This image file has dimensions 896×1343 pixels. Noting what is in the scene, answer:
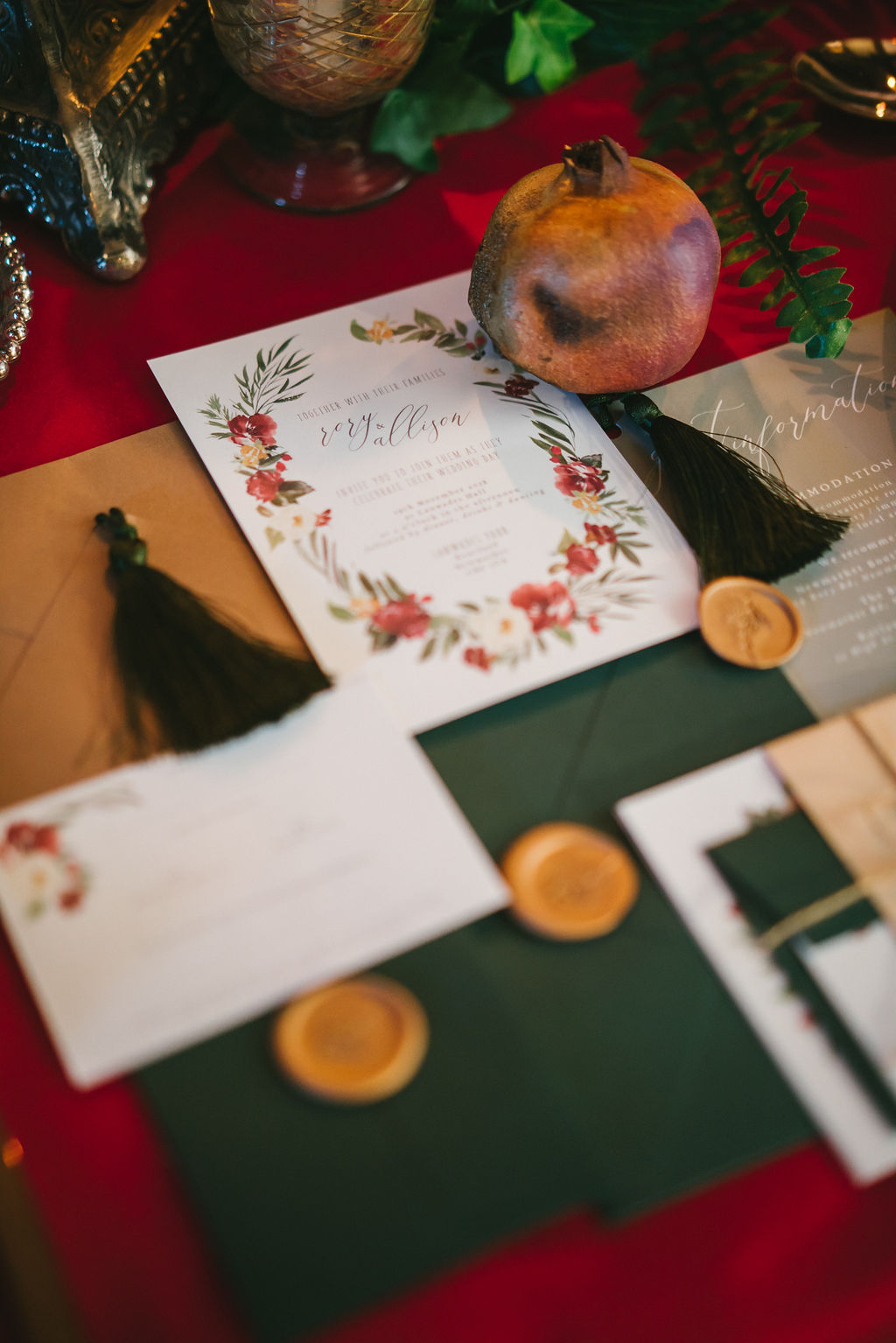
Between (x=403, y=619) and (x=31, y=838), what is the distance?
0.82 ft

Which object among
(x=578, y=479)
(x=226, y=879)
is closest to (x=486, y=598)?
(x=578, y=479)

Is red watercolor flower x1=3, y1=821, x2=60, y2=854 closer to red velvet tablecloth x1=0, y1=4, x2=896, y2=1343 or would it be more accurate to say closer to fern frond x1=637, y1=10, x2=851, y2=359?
red velvet tablecloth x1=0, y1=4, x2=896, y2=1343

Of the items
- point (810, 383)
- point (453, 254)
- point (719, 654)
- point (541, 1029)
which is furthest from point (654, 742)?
point (453, 254)

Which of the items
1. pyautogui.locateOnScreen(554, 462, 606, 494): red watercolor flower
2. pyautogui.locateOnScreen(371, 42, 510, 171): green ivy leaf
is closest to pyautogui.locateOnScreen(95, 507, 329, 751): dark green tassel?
pyautogui.locateOnScreen(554, 462, 606, 494): red watercolor flower

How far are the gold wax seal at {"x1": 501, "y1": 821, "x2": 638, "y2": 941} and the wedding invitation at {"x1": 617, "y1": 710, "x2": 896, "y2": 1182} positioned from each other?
0.02 meters

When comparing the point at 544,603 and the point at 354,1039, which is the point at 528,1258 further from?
the point at 544,603

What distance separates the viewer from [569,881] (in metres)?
0.53

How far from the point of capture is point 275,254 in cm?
81

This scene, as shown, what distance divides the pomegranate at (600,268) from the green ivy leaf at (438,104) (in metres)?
0.21

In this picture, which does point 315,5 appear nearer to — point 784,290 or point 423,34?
point 423,34

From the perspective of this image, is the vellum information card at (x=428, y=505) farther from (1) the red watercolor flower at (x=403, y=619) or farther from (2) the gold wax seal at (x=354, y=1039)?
(2) the gold wax seal at (x=354, y=1039)

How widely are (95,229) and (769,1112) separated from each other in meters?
0.75

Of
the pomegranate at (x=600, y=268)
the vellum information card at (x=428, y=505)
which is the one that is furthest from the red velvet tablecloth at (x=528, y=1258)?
the pomegranate at (x=600, y=268)

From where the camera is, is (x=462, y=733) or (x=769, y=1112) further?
(x=462, y=733)
